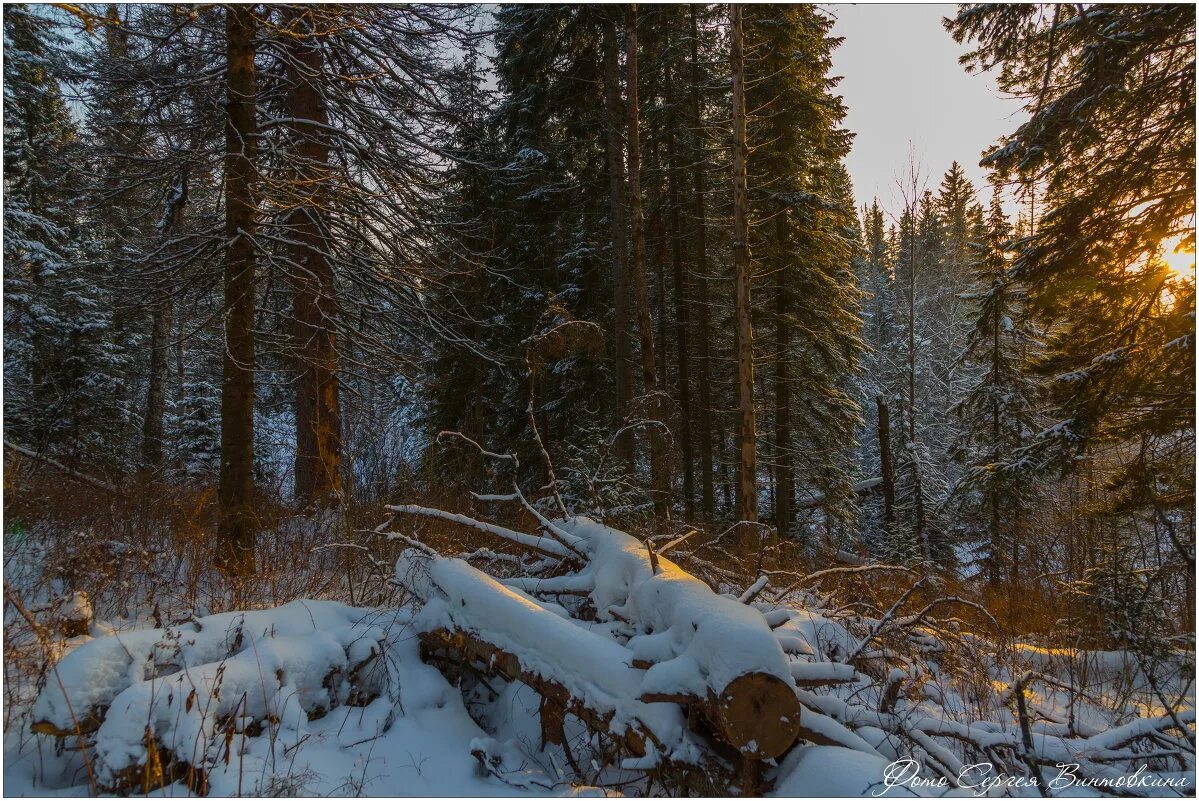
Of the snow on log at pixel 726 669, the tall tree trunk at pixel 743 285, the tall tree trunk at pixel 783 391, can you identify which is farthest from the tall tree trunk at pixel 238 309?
the tall tree trunk at pixel 783 391

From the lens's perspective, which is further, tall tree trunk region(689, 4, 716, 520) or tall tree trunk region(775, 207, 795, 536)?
tall tree trunk region(689, 4, 716, 520)

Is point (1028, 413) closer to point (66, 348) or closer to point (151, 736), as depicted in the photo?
point (151, 736)

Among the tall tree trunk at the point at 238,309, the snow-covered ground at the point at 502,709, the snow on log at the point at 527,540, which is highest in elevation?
the tall tree trunk at the point at 238,309

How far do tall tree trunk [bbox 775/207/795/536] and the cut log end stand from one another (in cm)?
1171

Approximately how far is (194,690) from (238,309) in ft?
11.2

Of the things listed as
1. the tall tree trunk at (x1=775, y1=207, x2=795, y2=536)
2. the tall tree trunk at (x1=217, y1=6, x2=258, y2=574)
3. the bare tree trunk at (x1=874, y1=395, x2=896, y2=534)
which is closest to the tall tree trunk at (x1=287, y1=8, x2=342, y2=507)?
the tall tree trunk at (x1=217, y1=6, x2=258, y2=574)

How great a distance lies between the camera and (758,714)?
2217 mm

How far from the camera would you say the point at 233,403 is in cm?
468

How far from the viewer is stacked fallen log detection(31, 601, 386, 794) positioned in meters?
2.24

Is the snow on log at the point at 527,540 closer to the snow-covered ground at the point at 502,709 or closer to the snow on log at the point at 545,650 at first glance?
the snow-covered ground at the point at 502,709

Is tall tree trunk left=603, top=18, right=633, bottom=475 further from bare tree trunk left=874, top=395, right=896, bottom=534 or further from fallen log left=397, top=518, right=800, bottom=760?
bare tree trunk left=874, top=395, right=896, bottom=534

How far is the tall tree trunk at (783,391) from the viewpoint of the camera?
44.7 feet

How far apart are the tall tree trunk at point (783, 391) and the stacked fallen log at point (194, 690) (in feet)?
39.1

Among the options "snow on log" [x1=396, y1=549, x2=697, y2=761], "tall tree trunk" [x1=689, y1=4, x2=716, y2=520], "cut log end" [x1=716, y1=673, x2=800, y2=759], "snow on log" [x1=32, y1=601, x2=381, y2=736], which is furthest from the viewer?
"tall tree trunk" [x1=689, y1=4, x2=716, y2=520]
